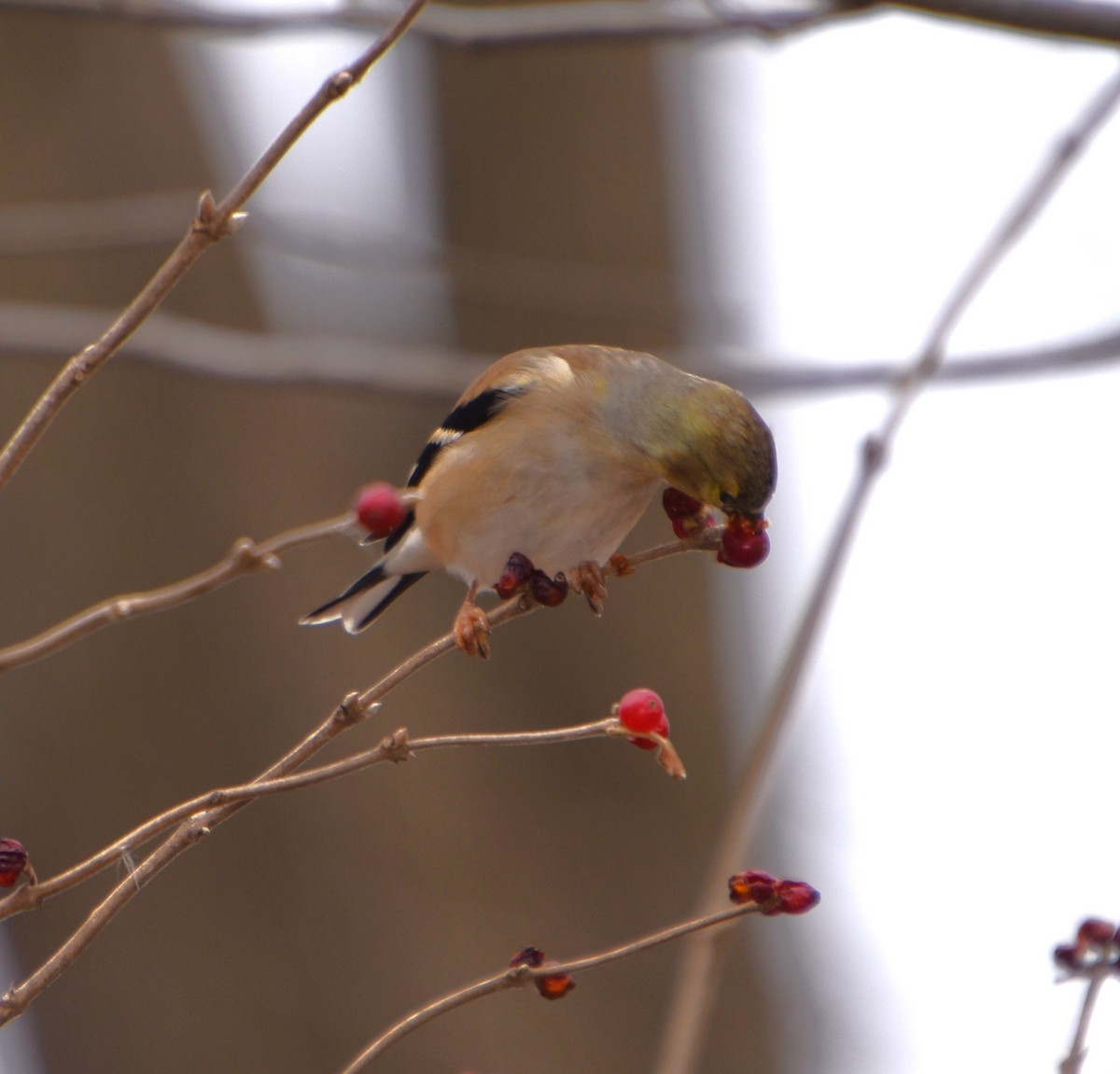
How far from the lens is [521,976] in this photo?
131 centimetres

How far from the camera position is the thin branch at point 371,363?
3139 millimetres

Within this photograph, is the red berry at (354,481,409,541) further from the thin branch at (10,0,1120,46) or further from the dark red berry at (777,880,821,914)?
the thin branch at (10,0,1120,46)

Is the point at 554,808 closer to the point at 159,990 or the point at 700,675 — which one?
the point at 700,675

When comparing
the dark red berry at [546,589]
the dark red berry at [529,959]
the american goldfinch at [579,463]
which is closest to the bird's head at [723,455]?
the american goldfinch at [579,463]

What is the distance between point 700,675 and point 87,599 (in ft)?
7.69

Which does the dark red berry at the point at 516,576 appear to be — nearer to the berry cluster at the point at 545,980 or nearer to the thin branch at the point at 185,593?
the berry cluster at the point at 545,980

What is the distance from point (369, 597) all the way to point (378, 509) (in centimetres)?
230

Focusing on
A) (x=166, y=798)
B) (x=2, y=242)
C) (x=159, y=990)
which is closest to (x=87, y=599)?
(x=166, y=798)

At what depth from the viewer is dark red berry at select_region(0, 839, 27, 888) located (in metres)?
1.23

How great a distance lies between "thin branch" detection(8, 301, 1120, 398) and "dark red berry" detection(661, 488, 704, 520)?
0.96 m

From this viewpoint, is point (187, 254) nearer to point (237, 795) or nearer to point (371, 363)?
point (237, 795)

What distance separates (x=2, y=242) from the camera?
3.25 m

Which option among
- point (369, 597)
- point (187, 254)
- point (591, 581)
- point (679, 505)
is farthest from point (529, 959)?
point (369, 597)

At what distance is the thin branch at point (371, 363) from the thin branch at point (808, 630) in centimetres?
90
